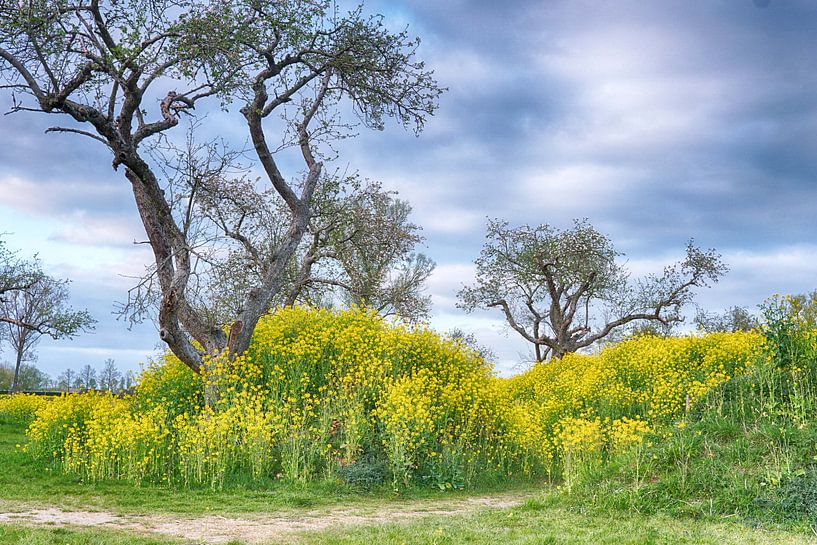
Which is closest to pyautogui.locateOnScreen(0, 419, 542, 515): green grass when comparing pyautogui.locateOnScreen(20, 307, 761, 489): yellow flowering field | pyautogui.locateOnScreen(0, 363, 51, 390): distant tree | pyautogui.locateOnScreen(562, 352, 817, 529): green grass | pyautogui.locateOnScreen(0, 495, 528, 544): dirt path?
pyautogui.locateOnScreen(20, 307, 761, 489): yellow flowering field

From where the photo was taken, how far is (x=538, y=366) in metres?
22.0

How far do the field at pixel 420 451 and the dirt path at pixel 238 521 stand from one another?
0.04 metres

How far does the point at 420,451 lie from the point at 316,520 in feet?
12.1

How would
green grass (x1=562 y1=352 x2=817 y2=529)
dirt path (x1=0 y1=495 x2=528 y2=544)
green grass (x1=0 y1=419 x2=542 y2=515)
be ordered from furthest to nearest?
green grass (x1=0 y1=419 x2=542 y2=515), green grass (x1=562 y1=352 x2=817 y2=529), dirt path (x1=0 y1=495 x2=528 y2=544)

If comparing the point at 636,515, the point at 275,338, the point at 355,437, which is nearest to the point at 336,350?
the point at 275,338

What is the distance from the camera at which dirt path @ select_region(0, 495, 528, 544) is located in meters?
7.49

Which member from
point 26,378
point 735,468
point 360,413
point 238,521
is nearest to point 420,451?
point 360,413

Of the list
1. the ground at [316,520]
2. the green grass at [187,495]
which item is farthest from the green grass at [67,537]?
the green grass at [187,495]

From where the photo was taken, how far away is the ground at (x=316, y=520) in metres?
7.11

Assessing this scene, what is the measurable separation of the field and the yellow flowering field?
49 millimetres

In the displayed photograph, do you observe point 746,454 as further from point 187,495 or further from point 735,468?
point 187,495

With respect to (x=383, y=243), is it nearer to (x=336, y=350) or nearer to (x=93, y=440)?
(x=336, y=350)

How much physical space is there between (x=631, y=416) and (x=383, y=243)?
10141 mm

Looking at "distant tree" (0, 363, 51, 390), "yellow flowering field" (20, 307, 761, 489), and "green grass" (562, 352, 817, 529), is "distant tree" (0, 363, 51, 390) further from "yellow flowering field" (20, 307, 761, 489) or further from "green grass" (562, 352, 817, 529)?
"green grass" (562, 352, 817, 529)
